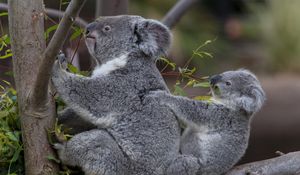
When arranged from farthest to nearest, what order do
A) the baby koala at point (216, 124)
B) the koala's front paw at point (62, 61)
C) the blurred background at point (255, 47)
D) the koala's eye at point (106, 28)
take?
the blurred background at point (255, 47) < the koala's eye at point (106, 28) < the baby koala at point (216, 124) < the koala's front paw at point (62, 61)

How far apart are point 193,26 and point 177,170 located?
711 cm

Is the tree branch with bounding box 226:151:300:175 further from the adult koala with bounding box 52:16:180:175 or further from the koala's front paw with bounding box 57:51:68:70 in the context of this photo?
the koala's front paw with bounding box 57:51:68:70

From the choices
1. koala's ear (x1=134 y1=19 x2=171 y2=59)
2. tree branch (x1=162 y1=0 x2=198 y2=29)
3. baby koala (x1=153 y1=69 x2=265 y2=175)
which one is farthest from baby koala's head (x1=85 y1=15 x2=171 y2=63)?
tree branch (x1=162 y1=0 x2=198 y2=29)

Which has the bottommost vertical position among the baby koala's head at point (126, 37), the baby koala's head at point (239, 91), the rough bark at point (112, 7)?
the baby koala's head at point (239, 91)

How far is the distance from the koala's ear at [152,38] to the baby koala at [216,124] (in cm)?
25

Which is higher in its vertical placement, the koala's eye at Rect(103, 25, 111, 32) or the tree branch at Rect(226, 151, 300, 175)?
the koala's eye at Rect(103, 25, 111, 32)

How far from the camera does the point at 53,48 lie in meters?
2.82

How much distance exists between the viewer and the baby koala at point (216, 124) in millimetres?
3506

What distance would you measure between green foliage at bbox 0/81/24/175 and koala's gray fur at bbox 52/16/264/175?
8.4 inches

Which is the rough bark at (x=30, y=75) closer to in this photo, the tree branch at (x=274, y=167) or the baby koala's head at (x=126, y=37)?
the baby koala's head at (x=126, y=37)

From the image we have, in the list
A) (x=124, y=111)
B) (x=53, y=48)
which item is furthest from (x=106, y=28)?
(x=53, y=48)

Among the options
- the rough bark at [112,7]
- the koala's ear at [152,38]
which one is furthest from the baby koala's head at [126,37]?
the rough bark at [112,7]

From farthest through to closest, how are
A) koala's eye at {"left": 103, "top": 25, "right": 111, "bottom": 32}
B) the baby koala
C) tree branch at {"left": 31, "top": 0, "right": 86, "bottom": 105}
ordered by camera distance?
1. koala's eye at {"left": 103, "top": 25, "right": 111, "bottom": 32}
2. the baby koala
3. tree branch at {"left": 31, "top": 0, "right": 86, "bottom": 105}

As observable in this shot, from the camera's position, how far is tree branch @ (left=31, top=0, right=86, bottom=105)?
2.64 m
